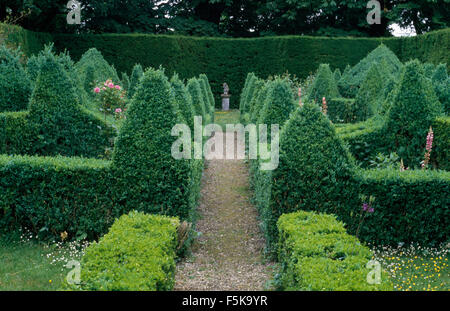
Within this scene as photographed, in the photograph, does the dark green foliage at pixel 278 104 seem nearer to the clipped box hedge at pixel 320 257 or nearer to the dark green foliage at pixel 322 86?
the clipped box hedge at pixel 320 257

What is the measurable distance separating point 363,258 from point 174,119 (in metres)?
2.88

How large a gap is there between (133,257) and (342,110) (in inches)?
398

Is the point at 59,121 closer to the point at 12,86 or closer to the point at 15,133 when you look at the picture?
the point at 15,133

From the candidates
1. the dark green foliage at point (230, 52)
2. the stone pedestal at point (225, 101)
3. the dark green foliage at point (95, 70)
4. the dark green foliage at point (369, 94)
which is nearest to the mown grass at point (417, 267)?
the dark green foliage at point (369, 94)

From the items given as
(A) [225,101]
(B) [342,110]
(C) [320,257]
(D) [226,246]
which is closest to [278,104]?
(D) [226,246]

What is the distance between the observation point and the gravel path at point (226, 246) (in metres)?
4.73

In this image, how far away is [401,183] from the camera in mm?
5293

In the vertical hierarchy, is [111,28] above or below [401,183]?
above

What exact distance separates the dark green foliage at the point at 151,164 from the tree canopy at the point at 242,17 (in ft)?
65.3

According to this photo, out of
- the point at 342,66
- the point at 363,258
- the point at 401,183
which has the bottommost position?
the point at 363,258

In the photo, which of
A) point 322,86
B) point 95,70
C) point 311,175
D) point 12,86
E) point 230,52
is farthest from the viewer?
point 230,52

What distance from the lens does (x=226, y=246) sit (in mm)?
5742

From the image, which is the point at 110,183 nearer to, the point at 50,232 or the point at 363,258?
the point at 50,232
